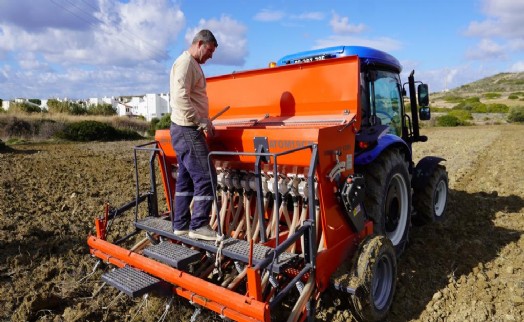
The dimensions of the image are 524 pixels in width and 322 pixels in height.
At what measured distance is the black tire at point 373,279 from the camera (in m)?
3.14

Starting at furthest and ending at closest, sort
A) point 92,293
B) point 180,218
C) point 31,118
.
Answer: point 31,118 < point 92,293 < point 180,218

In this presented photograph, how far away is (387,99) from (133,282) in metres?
3.47

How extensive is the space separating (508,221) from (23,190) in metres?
8.56

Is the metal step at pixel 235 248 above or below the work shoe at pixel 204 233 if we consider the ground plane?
below

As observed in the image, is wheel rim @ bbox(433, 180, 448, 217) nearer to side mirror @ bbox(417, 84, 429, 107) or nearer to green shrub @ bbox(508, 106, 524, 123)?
side mirror @ bbox(417, 84, 429, 107)

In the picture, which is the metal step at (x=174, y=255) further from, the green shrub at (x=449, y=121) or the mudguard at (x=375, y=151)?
the green shrub at (x=449, y=121)

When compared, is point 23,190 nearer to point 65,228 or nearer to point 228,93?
point 65,228

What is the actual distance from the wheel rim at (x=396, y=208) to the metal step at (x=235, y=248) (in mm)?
1724

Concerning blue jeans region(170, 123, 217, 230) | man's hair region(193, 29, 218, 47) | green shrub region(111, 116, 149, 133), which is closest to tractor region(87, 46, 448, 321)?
blue jeans region(170, 123, 217, 230)

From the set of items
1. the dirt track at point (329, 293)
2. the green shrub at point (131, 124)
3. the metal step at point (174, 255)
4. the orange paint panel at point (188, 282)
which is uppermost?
the green shrub at point (131, 124)

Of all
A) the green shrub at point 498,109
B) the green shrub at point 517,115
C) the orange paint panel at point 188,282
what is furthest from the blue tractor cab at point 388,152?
the green shrub at point 498,109

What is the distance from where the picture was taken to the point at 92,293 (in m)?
4.05

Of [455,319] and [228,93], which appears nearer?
[455,319]

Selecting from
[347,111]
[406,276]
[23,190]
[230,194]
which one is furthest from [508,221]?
[23,190]
